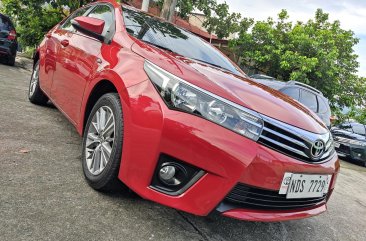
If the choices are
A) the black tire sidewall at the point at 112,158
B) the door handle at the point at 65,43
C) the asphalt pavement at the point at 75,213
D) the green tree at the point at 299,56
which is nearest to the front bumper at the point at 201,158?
the black tire sidewall at the point at 112,158

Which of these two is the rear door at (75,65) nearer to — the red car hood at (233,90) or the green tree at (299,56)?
the red car hood at (233,90)

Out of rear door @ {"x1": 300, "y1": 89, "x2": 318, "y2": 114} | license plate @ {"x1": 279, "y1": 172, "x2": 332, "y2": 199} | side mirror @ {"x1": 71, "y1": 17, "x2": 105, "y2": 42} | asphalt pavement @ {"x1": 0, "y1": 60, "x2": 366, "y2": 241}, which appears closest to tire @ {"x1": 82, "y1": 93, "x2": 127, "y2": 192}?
asphalt pavement @ {"x1": 0, "y1": 60, "x2": 366, "y2": 241}

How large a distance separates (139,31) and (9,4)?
1192 cm

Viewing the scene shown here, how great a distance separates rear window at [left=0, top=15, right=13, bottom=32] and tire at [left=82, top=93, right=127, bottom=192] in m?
8.68

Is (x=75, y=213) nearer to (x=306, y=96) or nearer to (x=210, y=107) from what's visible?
(x=210, y=107)

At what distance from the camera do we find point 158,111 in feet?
7.35

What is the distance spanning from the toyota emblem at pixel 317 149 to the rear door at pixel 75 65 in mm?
1788

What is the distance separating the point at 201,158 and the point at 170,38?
1.58 meters

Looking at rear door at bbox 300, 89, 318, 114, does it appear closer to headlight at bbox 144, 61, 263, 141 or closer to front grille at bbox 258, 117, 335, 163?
front grille at bbox 258, 117, 335, 163

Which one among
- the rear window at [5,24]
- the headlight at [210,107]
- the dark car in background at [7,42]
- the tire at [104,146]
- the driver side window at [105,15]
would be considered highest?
the driver side window at [105,15]

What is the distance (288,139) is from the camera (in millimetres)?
2354

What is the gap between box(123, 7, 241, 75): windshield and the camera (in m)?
3.15

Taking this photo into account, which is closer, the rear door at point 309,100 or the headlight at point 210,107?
the headlight at point 210,107

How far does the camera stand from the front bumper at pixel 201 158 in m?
2.13
